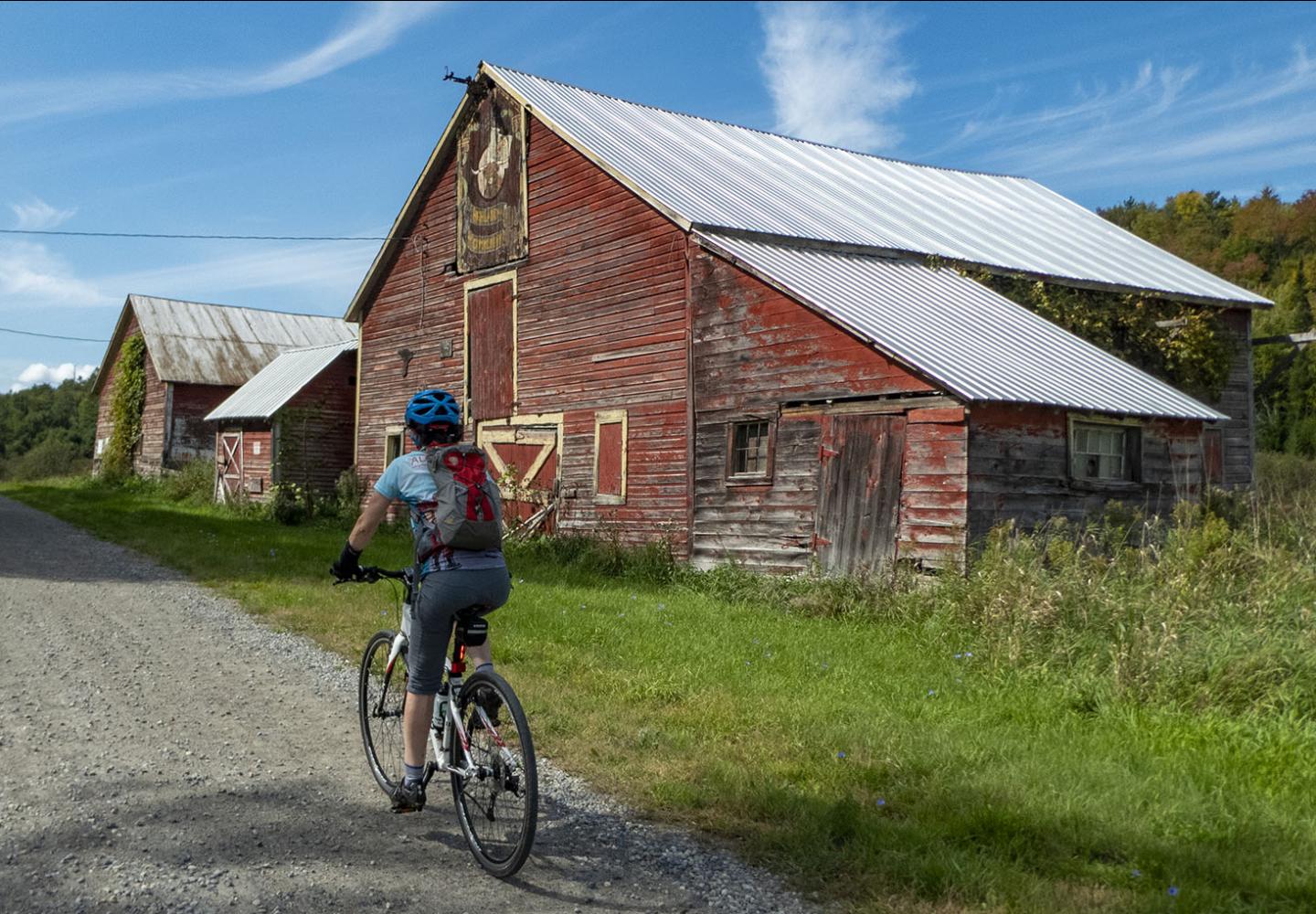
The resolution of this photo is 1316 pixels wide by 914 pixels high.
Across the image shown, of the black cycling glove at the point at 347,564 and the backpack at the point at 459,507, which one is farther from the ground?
the backpack at the point at 459,507

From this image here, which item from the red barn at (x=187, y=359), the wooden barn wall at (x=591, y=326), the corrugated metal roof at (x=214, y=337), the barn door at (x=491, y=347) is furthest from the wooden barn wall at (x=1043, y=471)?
the corrugated metal roof at (x=214, y=337)

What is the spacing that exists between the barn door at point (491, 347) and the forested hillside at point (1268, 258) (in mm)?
34111

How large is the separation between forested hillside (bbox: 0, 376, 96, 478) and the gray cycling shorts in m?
72.2

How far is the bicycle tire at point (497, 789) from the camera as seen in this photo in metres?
4.25

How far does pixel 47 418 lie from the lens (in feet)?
298

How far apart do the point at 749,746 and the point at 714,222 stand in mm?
11135

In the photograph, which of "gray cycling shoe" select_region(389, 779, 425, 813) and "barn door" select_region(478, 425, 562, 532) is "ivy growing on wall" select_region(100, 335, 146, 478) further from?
"gray cycling shoe" select_region(389, 779, 425, 813)

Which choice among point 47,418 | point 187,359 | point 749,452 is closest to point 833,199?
point 749,452

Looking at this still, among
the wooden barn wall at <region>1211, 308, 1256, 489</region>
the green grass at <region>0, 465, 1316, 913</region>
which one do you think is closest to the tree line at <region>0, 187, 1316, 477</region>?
the wooden barn wall at <region>1211, 308, 1256, 489</region>

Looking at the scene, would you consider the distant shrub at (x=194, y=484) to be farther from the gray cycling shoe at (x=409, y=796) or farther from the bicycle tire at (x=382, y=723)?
the gray cycling shoe at (x=409, y=796)

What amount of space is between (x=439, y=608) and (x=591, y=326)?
1390 centimetres

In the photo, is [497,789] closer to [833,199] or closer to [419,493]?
[419,493]

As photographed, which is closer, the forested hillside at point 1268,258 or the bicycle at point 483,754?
the bicycle at point 483,754

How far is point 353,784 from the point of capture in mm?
5684
